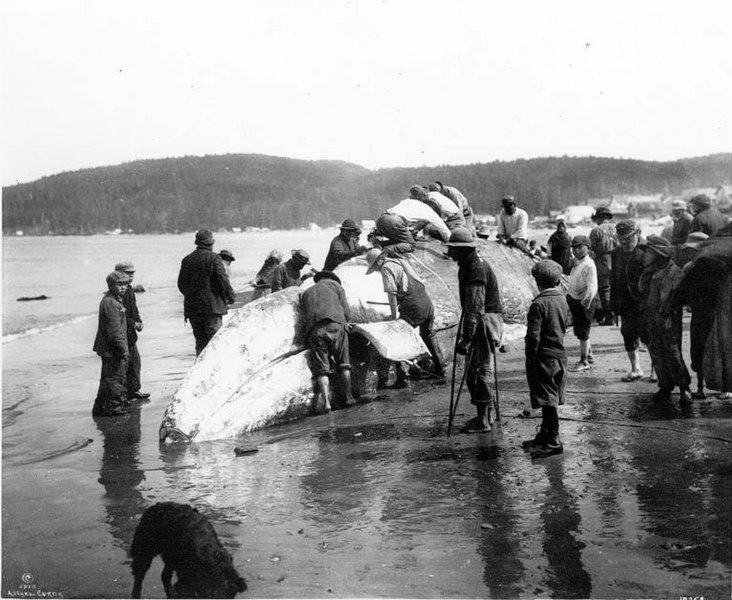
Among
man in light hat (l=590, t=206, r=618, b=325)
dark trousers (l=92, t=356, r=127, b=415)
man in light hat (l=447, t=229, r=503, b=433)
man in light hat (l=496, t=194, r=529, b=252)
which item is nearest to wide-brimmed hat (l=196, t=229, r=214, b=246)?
dark trousers (l=92, t=356, r=127, b=415)

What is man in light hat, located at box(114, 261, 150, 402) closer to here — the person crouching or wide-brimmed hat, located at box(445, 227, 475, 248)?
the person crouching

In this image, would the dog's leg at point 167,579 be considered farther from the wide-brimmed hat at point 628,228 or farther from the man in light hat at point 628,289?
the wide-brimmed hat at point 628,228

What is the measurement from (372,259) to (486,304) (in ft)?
8.83

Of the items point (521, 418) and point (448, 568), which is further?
point (521, 418)

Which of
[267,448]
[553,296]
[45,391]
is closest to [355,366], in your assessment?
[267,448]

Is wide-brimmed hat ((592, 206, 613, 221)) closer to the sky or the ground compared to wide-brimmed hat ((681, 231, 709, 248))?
closer to the sky

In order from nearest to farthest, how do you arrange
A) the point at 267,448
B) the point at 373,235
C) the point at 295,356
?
the point at 267,448, the point at 295,356, the point at 373,235

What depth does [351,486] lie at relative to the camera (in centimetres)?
599

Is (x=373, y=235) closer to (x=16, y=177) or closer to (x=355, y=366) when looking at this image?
(x=355, y=366)

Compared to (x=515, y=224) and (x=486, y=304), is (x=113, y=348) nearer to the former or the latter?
(x=486, y=304)

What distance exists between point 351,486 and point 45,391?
8.63 metres

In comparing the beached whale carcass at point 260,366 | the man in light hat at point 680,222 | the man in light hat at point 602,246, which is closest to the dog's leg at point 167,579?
the beached whale carcass at point 260,366

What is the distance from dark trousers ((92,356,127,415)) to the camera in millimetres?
9859

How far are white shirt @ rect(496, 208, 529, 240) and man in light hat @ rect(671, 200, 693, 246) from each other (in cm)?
355
